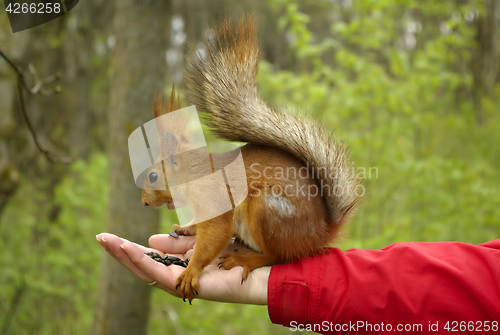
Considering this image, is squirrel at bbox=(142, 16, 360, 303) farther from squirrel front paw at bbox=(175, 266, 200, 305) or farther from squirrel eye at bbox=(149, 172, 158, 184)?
squirrel eye at bbox=(149, 172, 158, 184)

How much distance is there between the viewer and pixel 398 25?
132 inches

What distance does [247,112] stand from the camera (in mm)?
1132

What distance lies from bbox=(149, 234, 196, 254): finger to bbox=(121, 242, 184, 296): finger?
23 centimetres

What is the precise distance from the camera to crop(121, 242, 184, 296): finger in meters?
1.05

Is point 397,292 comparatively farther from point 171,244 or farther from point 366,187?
point 366,187

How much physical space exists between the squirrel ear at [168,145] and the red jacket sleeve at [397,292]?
1.67 feet

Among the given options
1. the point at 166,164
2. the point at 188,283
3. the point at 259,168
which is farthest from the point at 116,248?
the point at 259,168

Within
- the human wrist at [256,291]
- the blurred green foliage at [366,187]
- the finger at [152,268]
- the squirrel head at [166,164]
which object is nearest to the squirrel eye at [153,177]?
the squirrel head at [166,164]

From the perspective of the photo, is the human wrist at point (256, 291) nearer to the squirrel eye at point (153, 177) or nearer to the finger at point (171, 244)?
the finger at point (171, 244)

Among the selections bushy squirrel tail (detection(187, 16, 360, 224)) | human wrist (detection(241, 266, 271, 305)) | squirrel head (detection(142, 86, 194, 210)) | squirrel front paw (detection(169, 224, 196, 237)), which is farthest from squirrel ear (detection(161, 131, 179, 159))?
human wrist (detection(241, 266, 271, 305))

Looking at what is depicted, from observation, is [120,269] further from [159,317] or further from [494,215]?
[494,215]

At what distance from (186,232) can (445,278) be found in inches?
34.1

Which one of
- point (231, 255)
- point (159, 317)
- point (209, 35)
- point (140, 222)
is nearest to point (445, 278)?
point (231, 255)

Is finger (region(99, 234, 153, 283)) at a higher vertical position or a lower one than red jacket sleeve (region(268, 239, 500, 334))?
higher
